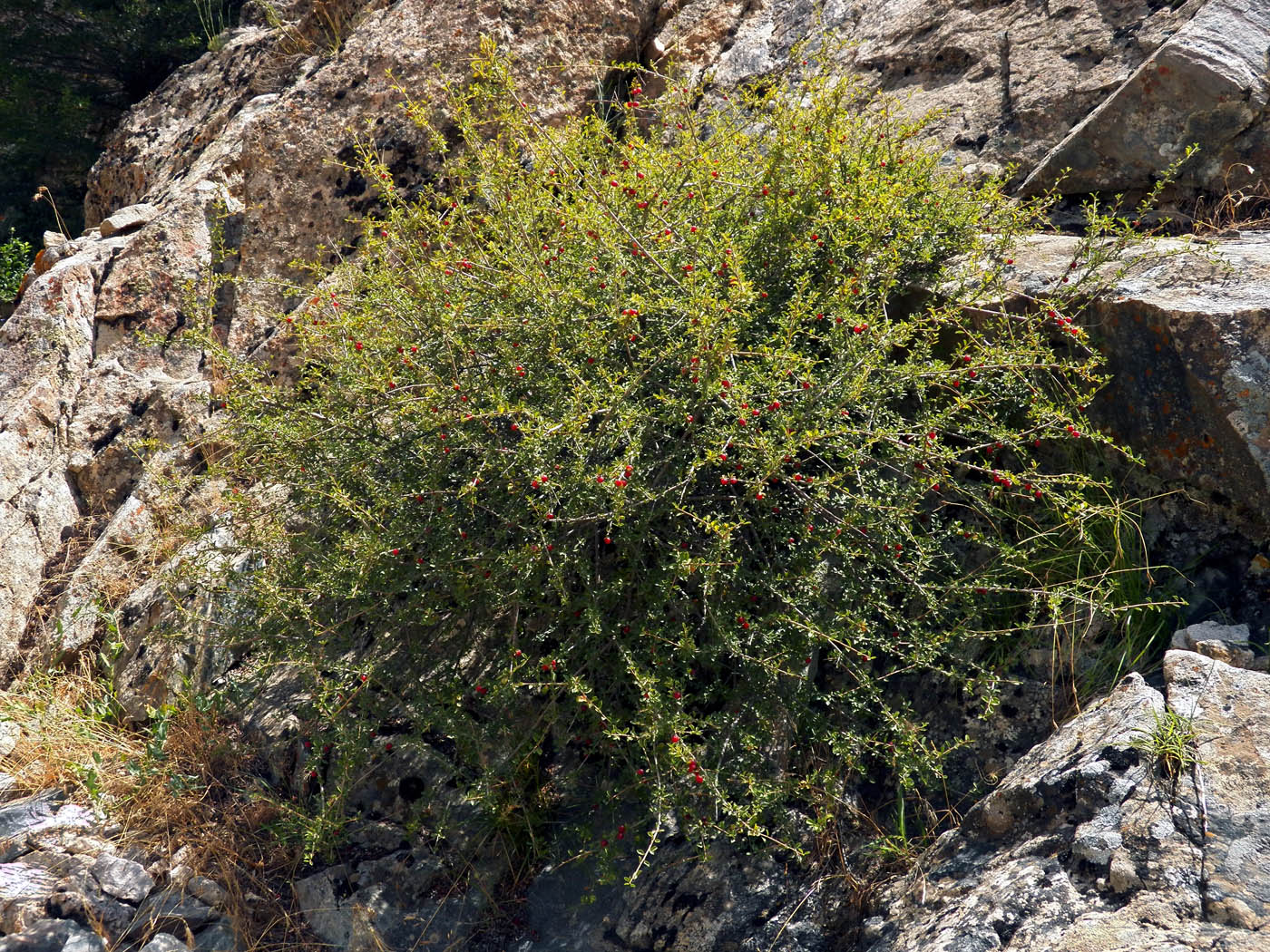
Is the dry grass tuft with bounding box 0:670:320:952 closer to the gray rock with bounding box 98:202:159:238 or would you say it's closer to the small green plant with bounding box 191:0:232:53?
the gray rock with bounding box 98:202:159:238

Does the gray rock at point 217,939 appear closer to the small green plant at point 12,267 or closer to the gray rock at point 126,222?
the gray rock at point 126,222

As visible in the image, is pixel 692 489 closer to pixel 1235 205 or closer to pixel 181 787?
pixel 181 787

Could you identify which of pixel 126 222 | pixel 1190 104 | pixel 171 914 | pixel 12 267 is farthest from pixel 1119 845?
pixel 12 267

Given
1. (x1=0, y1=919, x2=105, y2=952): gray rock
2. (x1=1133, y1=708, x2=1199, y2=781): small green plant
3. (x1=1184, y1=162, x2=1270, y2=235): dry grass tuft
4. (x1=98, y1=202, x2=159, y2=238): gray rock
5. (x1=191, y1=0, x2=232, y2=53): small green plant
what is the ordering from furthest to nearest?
(x1=191, y1=0, x2=232, y2=53): small green plant
(x1=98, y1=202, x2=159, y2=238): gray rock
(x1=1184, y1=162, x2=1270, y2=235): dry grass tuft
(x1=0, y1=919, x2=105, y2=952): gray rock
(x1=1133, y1=708, x2=1199, y2=781): small green plant

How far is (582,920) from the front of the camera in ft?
8.96

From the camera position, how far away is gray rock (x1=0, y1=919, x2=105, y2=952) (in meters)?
2.82

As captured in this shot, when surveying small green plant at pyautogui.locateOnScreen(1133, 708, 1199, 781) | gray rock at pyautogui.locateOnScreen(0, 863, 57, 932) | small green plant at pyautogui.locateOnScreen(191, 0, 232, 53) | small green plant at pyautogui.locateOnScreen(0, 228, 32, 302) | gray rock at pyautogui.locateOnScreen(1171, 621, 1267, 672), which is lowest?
gray rock at pyautogui.locateOnScreen(0, 863, 57, 932)

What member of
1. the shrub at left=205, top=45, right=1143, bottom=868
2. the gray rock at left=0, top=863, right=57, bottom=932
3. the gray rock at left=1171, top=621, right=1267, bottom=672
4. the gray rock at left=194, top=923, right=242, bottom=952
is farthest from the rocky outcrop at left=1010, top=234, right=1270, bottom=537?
the gray rock at left=0, top=863, right=57, bottom=932

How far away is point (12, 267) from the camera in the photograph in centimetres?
656

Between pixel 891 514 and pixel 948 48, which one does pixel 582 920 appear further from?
pixel 948 48

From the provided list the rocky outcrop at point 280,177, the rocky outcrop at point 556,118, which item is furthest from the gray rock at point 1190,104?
the rocky outcrop at point 280,177

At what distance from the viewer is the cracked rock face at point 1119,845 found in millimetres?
1854

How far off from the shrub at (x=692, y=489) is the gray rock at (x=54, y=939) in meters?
0.78

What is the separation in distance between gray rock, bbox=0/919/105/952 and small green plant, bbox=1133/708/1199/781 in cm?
318
